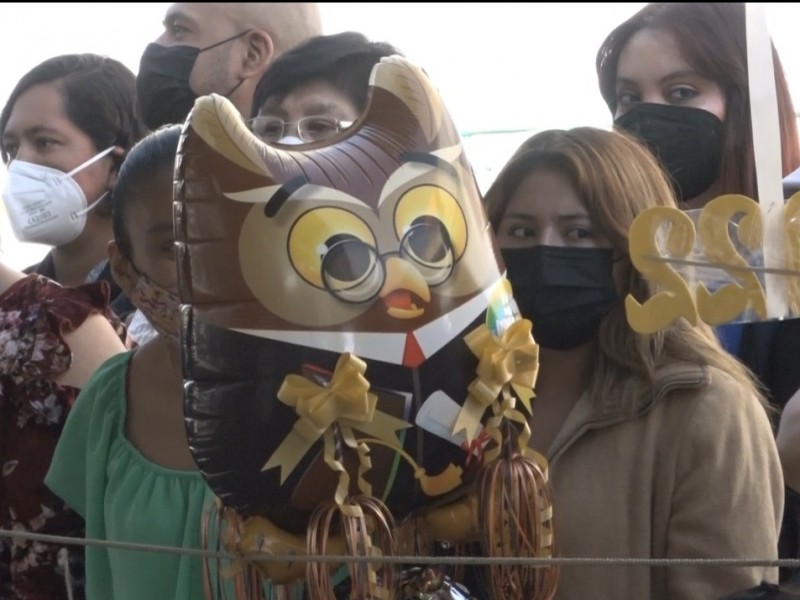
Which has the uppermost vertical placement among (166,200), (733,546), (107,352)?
(166,200)

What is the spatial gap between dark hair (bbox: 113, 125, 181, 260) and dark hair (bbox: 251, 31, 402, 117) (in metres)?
0.17

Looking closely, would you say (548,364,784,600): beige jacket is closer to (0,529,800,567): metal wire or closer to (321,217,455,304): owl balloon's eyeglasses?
(0,529,800,567): metal wire

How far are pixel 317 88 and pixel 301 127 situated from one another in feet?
0.25

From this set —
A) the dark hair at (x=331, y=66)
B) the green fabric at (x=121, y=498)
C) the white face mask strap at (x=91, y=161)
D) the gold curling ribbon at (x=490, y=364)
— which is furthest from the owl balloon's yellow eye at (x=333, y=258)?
the white face mask strap at (x=91, y=161)

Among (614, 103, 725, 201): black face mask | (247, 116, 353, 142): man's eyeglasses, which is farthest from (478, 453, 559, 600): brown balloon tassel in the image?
(614, 103, 725, 201): black face mask

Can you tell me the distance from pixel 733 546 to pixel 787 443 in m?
0.18

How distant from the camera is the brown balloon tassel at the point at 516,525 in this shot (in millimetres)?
1144

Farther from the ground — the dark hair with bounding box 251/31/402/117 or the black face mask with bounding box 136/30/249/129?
the dark hair with bounding box 251/31/402/117

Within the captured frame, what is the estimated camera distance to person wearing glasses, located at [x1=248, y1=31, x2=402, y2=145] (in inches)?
58.8

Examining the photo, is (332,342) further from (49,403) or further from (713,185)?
(713,185)

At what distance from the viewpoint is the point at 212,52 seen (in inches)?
84.5

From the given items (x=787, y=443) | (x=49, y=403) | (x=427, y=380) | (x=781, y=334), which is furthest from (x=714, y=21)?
(x=49, y=403)

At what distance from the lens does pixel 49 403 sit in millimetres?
1613

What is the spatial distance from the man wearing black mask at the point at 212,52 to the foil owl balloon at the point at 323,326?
1.02 meters
